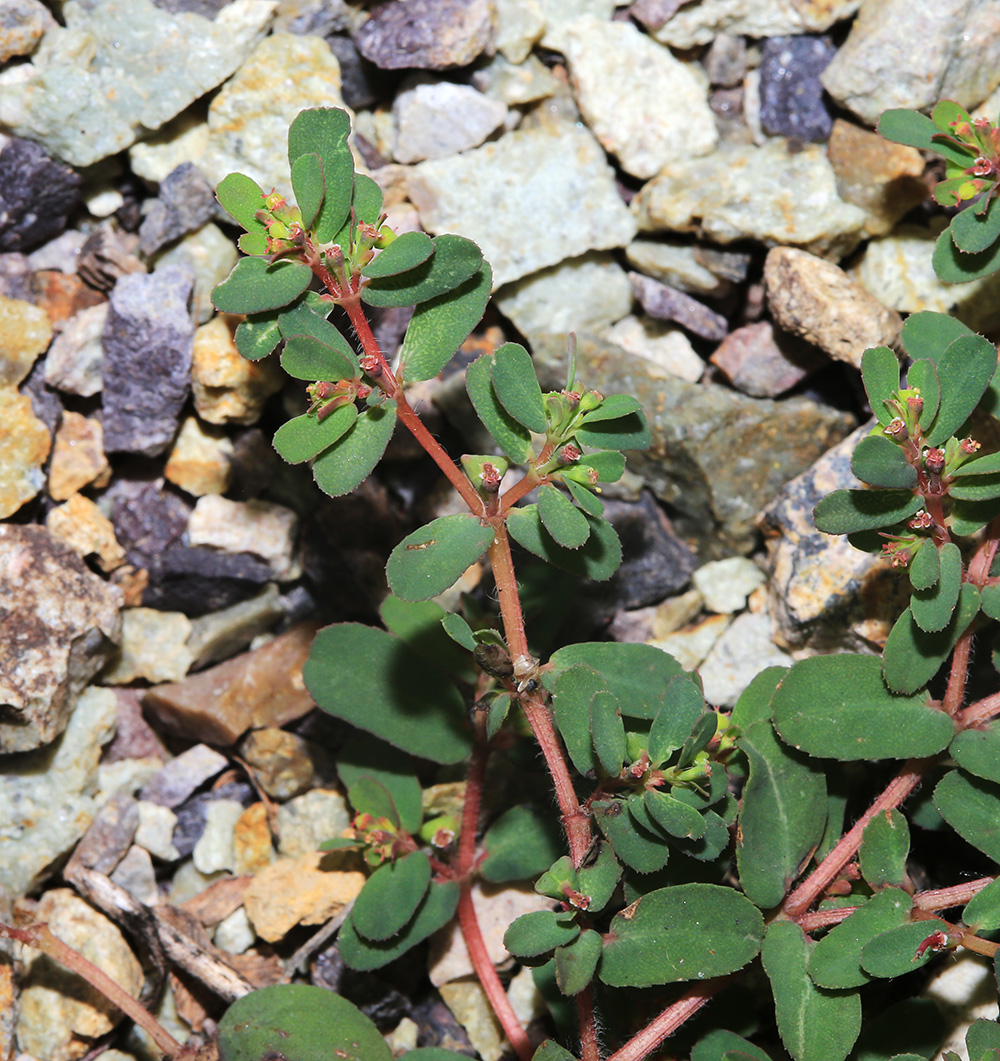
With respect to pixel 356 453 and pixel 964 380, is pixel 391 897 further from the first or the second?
pixel 964 380

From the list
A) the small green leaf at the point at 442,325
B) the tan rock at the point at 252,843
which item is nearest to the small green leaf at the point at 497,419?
the small green leaf at the point at 442,325

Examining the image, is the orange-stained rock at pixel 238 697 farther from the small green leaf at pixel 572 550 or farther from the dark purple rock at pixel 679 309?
the dark purple rock at pixel 679 309

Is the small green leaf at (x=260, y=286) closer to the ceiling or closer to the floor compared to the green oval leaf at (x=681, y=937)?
closer to the ceiling

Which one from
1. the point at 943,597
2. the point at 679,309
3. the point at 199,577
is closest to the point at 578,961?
the point at 943,597

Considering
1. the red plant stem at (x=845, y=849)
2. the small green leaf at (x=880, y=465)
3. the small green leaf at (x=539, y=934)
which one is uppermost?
the small green leaf at (x=880, y=465)

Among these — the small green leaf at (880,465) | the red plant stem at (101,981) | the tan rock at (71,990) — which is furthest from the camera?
the tan rock at (71,990)

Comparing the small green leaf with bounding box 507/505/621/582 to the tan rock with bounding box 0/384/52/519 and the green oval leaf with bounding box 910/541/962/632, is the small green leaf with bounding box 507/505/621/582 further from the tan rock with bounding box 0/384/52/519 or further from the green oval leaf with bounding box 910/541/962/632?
the tan rock with bounding box 0/384/52/519

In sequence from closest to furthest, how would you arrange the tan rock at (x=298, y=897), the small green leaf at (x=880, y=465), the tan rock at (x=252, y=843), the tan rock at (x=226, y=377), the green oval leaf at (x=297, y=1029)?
the small green leaf at (x=880, y=465), the green oval leaf at (x=297, y=1029), the tan rock at (x=298, y=897), the tan rock at (x=226, y=377), the tan rock at (x=252, y=843)
